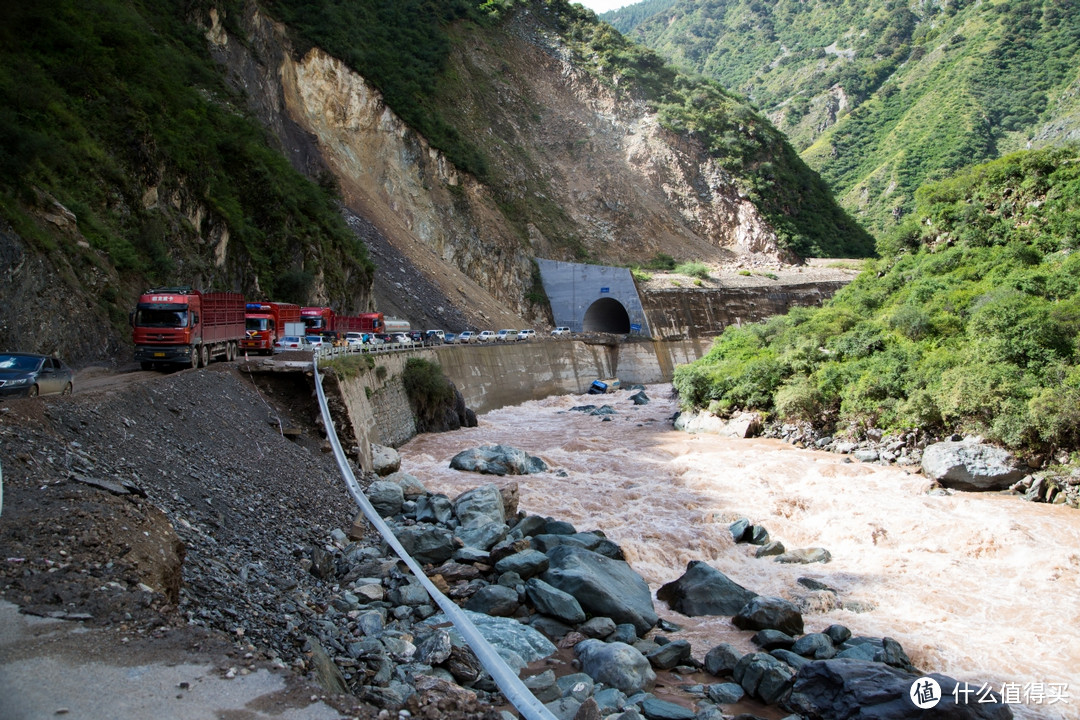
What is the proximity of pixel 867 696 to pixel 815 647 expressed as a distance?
1.79m

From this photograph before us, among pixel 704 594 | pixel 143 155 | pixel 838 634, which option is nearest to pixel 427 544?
pixel 704 594

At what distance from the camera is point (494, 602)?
1022cm

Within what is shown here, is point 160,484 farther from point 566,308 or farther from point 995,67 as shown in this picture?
point 995,67

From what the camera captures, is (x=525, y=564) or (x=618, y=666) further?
(x=525, y=564)

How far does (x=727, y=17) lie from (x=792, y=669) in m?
206

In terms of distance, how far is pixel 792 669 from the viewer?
360 inches

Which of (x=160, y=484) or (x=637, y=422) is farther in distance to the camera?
(x=637, y=422)

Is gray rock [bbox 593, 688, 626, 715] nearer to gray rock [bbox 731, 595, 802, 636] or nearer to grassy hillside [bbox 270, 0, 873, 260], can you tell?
gray rock [bbox 731, 595, 802, 636]

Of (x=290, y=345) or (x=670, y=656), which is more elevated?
(x=290, y=345)

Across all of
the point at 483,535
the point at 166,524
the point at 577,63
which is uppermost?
the point at 577,63

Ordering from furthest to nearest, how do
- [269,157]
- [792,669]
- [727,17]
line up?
[727,17] < [269,157] < [792,669]

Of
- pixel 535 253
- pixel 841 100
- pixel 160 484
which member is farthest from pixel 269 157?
pixel 841 100

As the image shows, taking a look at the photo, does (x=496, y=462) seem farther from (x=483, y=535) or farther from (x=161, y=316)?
(x=161, y=316)

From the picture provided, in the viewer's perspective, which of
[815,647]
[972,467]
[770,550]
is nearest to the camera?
[815,647]
